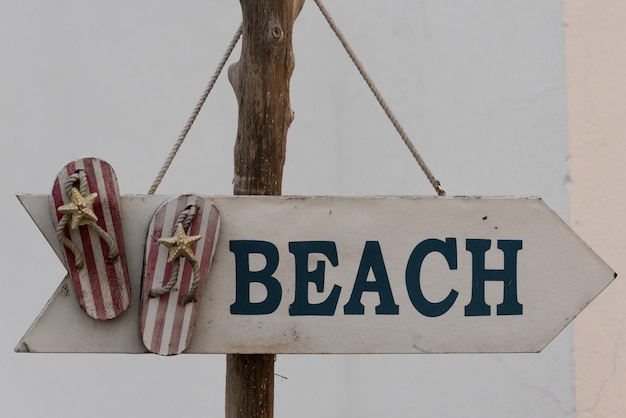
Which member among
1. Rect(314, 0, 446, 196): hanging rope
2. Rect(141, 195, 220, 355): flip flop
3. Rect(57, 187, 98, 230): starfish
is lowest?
Rect(141, 195, 220, 355): flip flop

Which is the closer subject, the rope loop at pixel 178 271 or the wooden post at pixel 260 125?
the rope loop at pixel 178 271

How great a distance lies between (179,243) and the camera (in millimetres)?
868

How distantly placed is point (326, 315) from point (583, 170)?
36.7 inches

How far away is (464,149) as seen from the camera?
71.1 inches

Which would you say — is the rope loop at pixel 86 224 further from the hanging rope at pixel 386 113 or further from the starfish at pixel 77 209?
the hanging rope at pixel 386 113

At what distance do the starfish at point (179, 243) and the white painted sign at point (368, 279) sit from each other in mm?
35

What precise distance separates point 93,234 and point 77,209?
1.4 inches

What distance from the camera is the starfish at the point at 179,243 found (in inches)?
34.2

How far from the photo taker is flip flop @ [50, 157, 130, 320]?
853mm

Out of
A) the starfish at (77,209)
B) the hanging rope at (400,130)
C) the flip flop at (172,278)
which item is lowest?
the flip flop at (172,278)

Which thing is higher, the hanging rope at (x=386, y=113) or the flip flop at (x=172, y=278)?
the hanging rope at (x=386, y=113)

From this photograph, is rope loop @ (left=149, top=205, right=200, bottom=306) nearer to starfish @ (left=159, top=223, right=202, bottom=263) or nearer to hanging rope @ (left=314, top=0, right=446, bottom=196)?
starfish @ (left=159, top=223, right=202, bottom=263)

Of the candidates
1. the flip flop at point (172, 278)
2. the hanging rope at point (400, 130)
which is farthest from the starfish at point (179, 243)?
the hanging rope at point (400, 130)

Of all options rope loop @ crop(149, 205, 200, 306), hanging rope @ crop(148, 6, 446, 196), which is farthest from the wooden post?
rope loop @ crop(149, 205, 200, 306)
